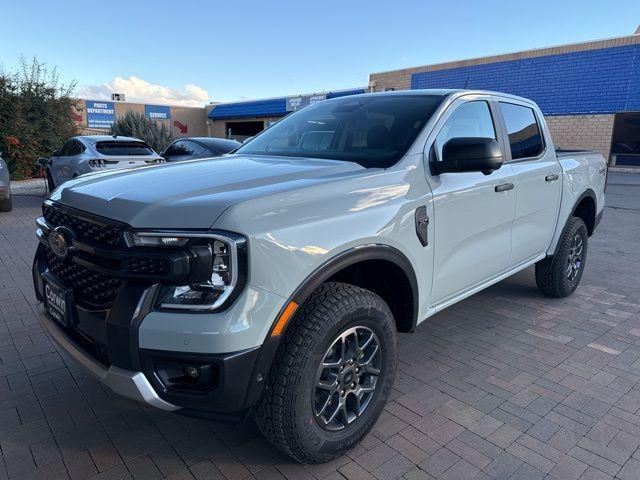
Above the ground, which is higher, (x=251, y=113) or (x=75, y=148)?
(x=251, y=113)

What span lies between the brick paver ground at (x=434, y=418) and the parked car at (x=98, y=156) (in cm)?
649

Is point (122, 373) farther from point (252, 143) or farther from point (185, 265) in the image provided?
point (252, 143)

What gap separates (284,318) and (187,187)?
775mm

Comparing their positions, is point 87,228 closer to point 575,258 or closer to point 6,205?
point 575,258

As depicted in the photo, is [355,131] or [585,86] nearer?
[355,131]

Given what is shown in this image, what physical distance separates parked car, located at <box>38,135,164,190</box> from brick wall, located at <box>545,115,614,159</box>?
1603 centimetres

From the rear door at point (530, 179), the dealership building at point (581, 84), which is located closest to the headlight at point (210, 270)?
the rear door at point (530, 179)

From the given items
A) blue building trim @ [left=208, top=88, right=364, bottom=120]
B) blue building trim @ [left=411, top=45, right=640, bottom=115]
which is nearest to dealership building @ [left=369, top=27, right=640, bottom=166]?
blue building trim @ [left=411, top=45, right=640, bottom=115]

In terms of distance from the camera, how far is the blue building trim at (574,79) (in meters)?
17.4

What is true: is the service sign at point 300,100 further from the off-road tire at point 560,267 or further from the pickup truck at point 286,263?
the pickup truck at point 286,263

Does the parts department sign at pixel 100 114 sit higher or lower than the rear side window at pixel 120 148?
higher

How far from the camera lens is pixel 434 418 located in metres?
2.88

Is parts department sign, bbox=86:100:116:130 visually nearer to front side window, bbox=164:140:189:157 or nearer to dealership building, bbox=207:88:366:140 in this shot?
dealership building, bbox=207:88:366:140

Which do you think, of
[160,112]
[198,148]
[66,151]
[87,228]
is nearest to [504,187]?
[87,228]
